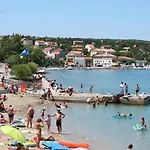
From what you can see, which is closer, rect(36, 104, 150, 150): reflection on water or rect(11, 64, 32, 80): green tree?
rect(36, 104, 150, 150): reflection on water

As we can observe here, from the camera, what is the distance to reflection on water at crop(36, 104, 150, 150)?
71.4 ft

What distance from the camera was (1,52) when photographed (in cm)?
11725

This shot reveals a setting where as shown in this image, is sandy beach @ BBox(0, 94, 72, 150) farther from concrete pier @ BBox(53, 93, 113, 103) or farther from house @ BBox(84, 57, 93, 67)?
house @ BBox(84, 57, 93, 67)

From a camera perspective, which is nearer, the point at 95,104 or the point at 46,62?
the point at 95,104

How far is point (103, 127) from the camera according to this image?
86.7 feet

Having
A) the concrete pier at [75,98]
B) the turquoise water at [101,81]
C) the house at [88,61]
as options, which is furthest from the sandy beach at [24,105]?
the house at [88,61]

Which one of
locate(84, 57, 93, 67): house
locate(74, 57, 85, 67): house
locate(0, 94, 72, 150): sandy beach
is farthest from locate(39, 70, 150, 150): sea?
locate(84, 57, 93, 67): house

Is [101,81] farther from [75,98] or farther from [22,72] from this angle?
[75,98]

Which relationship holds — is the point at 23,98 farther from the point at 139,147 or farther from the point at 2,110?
the point at 139,147

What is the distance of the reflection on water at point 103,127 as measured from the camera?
2177 centimetres

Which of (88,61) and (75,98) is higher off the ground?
(88,61)

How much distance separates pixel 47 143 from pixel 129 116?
1426cm

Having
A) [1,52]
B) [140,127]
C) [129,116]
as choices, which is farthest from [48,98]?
[1,52]

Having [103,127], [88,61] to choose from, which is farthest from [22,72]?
[88,61]
